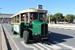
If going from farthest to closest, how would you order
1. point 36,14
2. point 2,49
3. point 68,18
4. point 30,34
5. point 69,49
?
point 68,18 → point 36,14 → point 30,34 → point 69,49 → point 2,49

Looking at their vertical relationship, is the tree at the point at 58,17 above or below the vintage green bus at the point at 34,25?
above

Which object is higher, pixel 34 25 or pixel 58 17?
pixel 58 17

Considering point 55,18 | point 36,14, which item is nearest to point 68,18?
point 55,18

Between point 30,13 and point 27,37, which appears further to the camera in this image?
point 30,13

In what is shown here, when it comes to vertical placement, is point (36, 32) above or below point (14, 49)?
above

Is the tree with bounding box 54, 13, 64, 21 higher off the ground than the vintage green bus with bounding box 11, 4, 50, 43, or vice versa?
the tree with bounding box 54, 13, 64, 21

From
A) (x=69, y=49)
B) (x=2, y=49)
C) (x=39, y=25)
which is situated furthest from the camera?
(x=39, y=25)

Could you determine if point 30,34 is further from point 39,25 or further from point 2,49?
point 2,49

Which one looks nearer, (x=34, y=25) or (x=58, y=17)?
(x=34, y=25)

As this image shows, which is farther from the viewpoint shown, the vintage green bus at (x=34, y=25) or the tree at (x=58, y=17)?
the tree at (x=58, y=17)

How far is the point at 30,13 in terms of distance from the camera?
803 centimetres

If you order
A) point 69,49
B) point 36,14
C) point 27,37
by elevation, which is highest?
point 36,14

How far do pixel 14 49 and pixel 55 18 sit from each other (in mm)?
83289

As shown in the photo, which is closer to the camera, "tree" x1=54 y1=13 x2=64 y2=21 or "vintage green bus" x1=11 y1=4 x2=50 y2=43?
"vintage green bus" x1=11 y1=4 x2=50 y2=43
